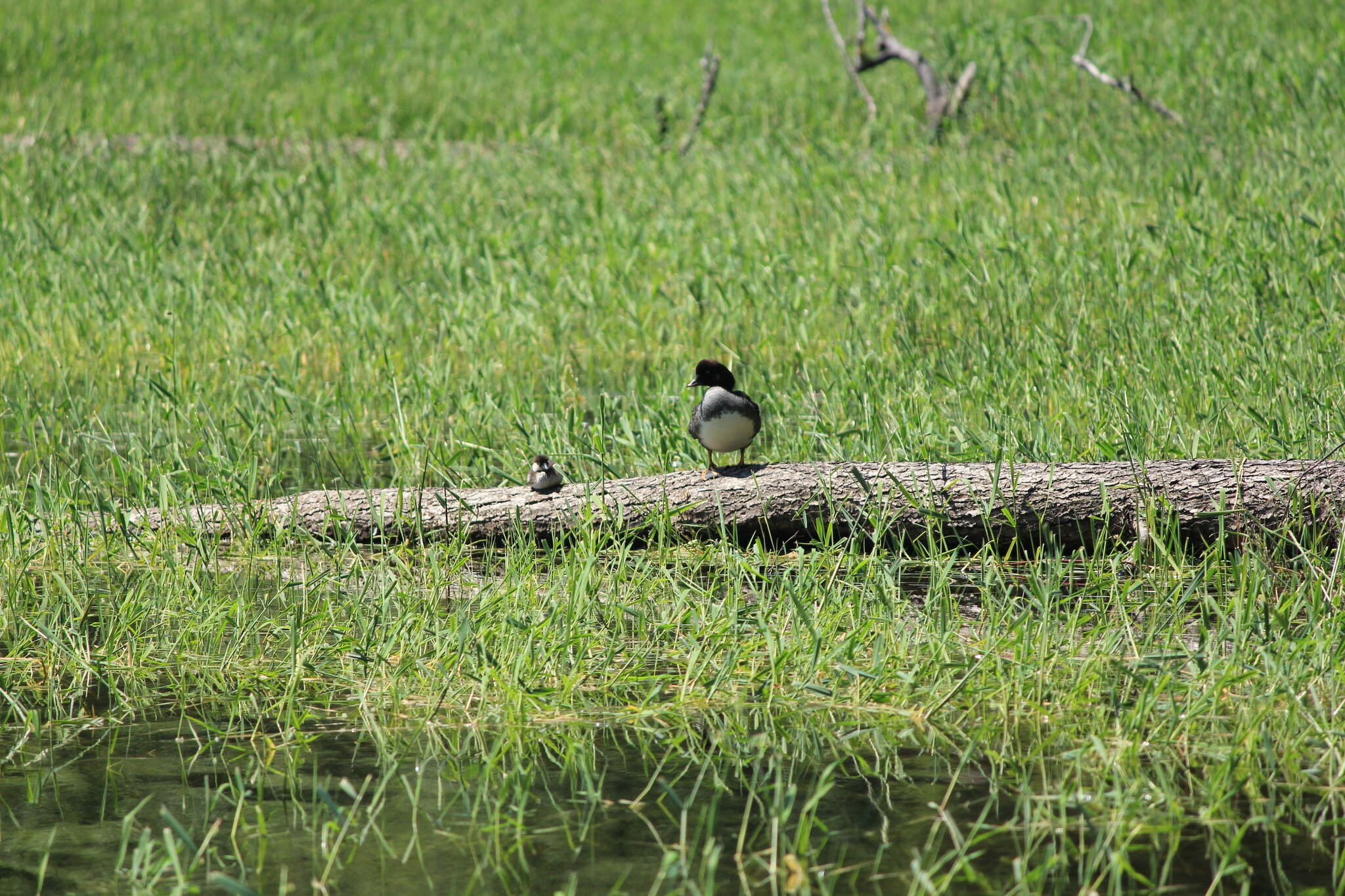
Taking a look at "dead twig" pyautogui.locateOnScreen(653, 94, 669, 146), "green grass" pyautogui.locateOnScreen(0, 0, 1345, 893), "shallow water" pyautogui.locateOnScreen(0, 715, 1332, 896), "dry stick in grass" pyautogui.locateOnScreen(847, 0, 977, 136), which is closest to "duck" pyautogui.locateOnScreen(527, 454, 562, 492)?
"green grass" pyautogui.locateOnScreen(0, 0, 1345, 893)

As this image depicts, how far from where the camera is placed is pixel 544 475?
4.94 metres

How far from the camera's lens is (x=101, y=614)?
413 centimetres

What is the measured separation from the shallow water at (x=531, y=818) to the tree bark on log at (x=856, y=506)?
1.38 m

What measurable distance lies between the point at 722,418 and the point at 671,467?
694mm

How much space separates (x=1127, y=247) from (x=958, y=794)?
596 centimetres

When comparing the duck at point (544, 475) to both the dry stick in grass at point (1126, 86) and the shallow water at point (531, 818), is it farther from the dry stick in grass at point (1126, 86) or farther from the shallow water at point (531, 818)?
the dry stick in grass at point (1126, 86)

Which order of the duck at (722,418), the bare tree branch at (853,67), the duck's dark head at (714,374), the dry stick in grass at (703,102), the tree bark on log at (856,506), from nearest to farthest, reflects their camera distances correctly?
the tree bark on log at (856,506) < the duck at (722,418) < the duck's dark head at (714,374) < the bare tree branch at (853,67) < the dry stick in grass at (703,102)

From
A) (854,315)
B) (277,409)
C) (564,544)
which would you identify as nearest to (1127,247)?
(854,315)

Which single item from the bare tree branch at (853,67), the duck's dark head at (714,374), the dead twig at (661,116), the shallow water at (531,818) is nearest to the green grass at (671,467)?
the shallow water at (531,818)

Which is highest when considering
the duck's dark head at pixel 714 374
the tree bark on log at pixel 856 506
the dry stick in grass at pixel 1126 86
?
the dry stick in grass at pixel 1126 86

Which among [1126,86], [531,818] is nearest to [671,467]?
[531,818]

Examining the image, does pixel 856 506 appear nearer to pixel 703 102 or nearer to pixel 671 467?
pixel 671 467

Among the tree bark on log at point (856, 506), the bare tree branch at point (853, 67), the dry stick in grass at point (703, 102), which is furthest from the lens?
the dry stick in grass at point (703, 102)

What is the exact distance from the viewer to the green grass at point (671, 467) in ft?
9.57
